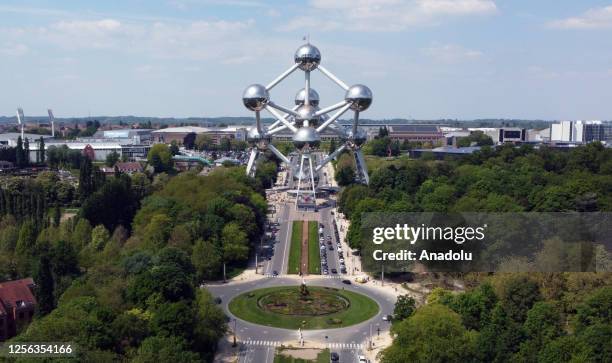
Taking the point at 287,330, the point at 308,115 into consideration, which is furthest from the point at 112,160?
the point at 287,330

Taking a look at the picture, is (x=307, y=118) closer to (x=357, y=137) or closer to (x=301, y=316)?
(x=357, y=137)

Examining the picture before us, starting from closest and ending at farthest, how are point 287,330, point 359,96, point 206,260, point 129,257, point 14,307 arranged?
1. point 14,307
2. point 287,330
3. point 129,257
4. point 206,260
5. point 359,96

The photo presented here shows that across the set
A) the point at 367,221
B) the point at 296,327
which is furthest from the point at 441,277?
the point at 296,327

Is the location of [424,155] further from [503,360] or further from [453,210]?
[503,360]

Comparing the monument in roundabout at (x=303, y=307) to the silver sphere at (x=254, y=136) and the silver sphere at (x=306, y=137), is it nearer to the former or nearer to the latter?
the silver sphere at (x=306, y=137)

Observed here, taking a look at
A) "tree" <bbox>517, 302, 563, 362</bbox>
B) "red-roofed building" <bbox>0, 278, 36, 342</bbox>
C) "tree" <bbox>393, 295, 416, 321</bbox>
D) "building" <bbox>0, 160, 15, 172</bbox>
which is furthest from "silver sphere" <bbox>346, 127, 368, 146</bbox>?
"building" <bbox>0, 160, 15, 172</bbox>
